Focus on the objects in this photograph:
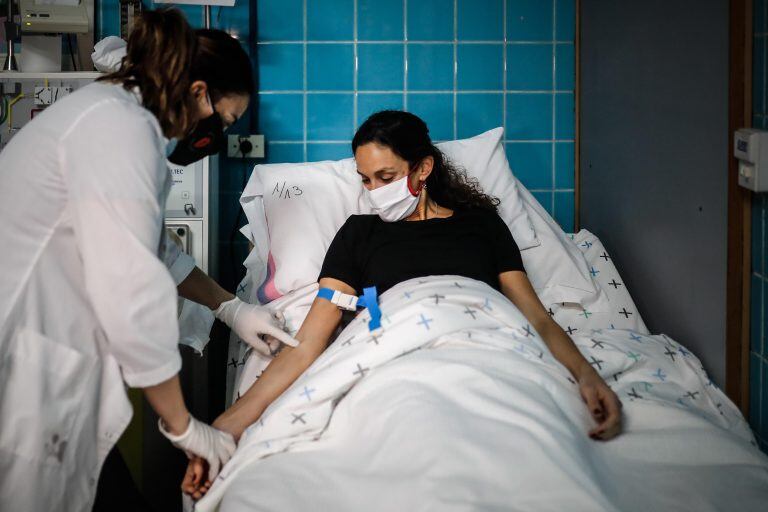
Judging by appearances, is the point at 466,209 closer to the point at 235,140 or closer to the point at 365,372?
the point at 365,372

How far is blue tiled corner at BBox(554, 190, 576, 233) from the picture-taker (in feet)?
8.47

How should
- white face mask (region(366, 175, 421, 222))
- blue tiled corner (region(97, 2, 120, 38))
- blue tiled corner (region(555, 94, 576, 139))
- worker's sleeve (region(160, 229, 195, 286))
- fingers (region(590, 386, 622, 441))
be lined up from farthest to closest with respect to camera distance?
blue tiled corner (region(555, 94, 576, 139)), blue tiled corner (region(97, 2, 120, 38)), white face mask (region(366, 175, 421, 222)), worker's sleeve (region(160, 229, 195, 286)), fingers (region(590, 386, 622, 441))

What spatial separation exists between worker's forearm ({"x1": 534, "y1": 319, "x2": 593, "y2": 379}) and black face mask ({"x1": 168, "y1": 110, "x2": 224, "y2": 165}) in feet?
2.71

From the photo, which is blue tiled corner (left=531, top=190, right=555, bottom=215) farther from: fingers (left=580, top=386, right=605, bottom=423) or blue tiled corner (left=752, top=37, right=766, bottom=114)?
fingers (left=580, top=386, right=605, bottom=423)

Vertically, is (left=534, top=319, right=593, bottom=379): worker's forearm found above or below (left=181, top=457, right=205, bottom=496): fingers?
above

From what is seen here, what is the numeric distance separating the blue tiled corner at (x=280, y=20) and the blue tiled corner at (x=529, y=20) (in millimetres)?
715

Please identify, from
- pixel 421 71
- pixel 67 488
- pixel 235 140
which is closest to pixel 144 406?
pixel 67 488

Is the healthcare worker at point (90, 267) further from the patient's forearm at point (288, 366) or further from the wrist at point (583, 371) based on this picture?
the wrist at point (583, 371)

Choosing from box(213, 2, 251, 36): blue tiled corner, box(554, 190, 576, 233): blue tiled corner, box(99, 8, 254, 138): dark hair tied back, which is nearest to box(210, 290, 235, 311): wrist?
box(99, 8, 254, 138): dark hair tied back

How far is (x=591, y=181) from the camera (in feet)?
8.04

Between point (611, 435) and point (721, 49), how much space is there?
0.91 meters

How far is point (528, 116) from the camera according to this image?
2.54m

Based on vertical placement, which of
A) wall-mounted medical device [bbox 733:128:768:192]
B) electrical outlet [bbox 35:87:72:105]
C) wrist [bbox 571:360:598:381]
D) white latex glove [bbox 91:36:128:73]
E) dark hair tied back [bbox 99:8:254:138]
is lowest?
wrist [bbox 571:360:598:381]

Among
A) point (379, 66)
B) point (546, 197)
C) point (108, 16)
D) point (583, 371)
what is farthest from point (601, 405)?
point (108, 16)
